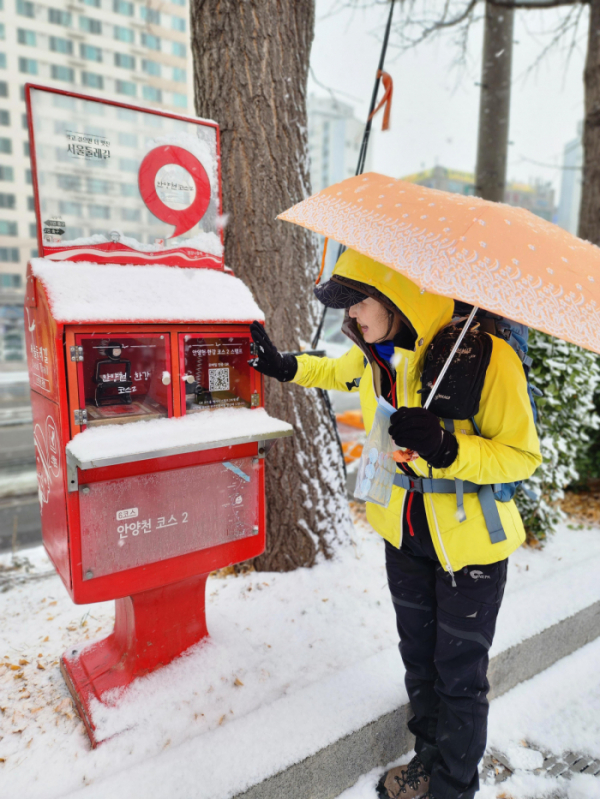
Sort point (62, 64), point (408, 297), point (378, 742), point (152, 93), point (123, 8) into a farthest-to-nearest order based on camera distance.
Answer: point (123, 8) → point (152, 93) → point (62, 64) → point (378, 742) → point (408, 297)

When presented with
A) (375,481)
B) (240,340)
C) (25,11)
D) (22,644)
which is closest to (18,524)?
(22,644)

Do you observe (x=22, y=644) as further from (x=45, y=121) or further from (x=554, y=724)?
(x=554, y=724)

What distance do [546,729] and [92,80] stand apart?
132ft

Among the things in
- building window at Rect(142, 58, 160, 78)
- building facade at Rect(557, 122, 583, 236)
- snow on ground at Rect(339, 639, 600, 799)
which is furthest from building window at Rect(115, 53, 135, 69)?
snow on ground at Rect(339, 639, 600, 799)

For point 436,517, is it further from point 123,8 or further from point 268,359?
point 123,8

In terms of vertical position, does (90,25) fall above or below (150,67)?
above

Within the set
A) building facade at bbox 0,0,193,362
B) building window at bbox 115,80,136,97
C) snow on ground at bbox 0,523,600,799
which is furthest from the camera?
building window at bbox 115,80,136,97

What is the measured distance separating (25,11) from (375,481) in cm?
4065

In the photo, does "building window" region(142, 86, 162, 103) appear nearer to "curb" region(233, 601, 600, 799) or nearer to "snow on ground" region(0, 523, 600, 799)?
"snow on ground" region(0, 523, 600, 799)

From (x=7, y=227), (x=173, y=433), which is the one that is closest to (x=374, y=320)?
(x=173, y=433)

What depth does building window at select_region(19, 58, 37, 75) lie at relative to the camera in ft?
98.6

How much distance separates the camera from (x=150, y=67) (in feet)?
106

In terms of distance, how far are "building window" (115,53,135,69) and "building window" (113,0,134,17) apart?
9.17 ft

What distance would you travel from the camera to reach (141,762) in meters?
1.60
